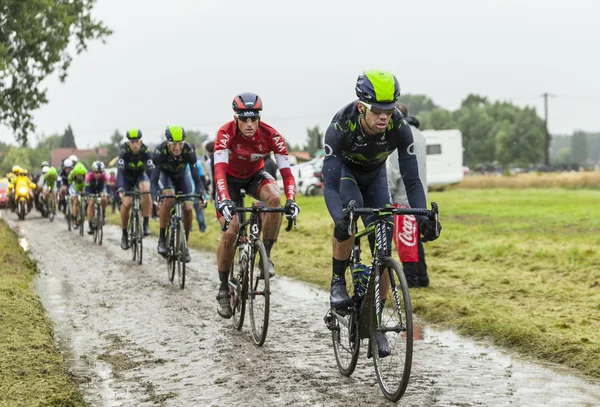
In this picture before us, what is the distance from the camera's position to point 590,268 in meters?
11.8

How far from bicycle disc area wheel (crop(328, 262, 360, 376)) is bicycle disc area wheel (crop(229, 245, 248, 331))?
1696mm

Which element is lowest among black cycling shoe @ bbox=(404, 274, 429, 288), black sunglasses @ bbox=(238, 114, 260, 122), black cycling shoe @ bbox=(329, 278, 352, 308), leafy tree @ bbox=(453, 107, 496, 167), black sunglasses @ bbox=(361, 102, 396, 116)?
black cycling shoe @ bbox=(404, 274, 429, 288)

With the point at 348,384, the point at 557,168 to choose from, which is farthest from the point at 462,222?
the point at 557,168

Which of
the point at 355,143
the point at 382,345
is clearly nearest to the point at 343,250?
the point at 355,143

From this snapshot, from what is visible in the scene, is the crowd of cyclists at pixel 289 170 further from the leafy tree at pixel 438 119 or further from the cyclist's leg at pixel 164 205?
the leafy tree at pixel 438 119

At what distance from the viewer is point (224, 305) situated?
28.9 feet

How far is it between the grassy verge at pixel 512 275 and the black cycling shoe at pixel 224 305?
204 cm

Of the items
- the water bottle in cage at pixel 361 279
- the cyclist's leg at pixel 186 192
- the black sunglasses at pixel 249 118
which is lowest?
the water bottle in cage at pixel 361 279

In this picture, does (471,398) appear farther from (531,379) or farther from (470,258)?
(470,258)

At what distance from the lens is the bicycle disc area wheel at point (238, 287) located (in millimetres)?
8312

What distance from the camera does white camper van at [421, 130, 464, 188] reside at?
4559 centimetres

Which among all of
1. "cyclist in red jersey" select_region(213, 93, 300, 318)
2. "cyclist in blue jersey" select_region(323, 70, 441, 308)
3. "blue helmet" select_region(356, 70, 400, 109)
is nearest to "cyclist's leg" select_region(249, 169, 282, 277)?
"cyclist in red jersey" select_region(213, 93, 300, 318)

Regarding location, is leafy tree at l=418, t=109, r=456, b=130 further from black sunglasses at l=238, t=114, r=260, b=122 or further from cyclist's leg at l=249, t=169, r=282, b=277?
black sunglasses at l=238, t=114, r=260, b=122

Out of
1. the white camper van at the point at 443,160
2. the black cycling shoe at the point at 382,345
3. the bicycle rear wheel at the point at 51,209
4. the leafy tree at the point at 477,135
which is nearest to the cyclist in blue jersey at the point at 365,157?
the black cycling shoe at the point at 382,345
